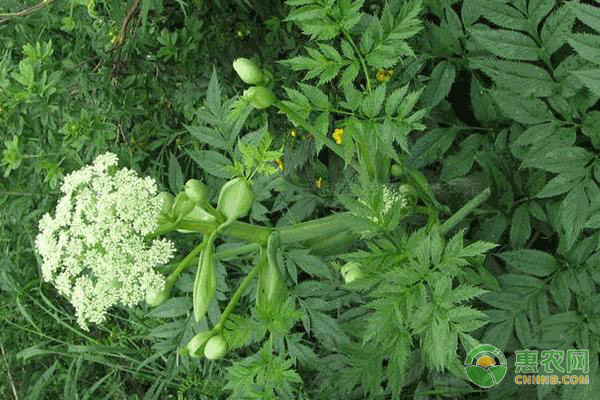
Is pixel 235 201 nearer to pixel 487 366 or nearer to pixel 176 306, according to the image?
pixel 176 306

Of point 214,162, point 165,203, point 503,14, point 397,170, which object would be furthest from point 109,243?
point 503,14

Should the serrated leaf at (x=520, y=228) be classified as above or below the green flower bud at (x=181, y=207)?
below

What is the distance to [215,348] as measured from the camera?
1451 millimetres

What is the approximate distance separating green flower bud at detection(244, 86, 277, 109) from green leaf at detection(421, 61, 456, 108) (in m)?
0.47

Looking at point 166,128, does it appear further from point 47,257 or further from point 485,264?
point 485,264

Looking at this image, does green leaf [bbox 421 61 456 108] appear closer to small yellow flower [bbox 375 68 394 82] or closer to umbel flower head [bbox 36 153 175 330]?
small yellow flower [bbox 375 68 394 82]

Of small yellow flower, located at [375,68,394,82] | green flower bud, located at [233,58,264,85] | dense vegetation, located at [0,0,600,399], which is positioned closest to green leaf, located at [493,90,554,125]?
dense vegetation, located at [0,0,600,399]

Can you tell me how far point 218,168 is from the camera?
5.49 ft

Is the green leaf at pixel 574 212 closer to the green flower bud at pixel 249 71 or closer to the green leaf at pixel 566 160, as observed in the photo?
the green leaf at pixel 566 160

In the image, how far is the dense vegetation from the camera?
1410 mm

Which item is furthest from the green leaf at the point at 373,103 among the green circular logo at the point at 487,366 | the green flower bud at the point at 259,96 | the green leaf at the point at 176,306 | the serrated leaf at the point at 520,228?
the green leaf at the point at 176,306

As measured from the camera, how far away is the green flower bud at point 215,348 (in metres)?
1.45

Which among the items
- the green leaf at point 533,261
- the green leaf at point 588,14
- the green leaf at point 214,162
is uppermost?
the green leaf at point 588,14

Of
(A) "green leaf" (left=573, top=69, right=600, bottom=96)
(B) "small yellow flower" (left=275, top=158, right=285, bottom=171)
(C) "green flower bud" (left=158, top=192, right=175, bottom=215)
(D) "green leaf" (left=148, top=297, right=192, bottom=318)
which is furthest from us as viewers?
(B) "small yellow flower" (left=275, top=158, right=285, bottom=171)
